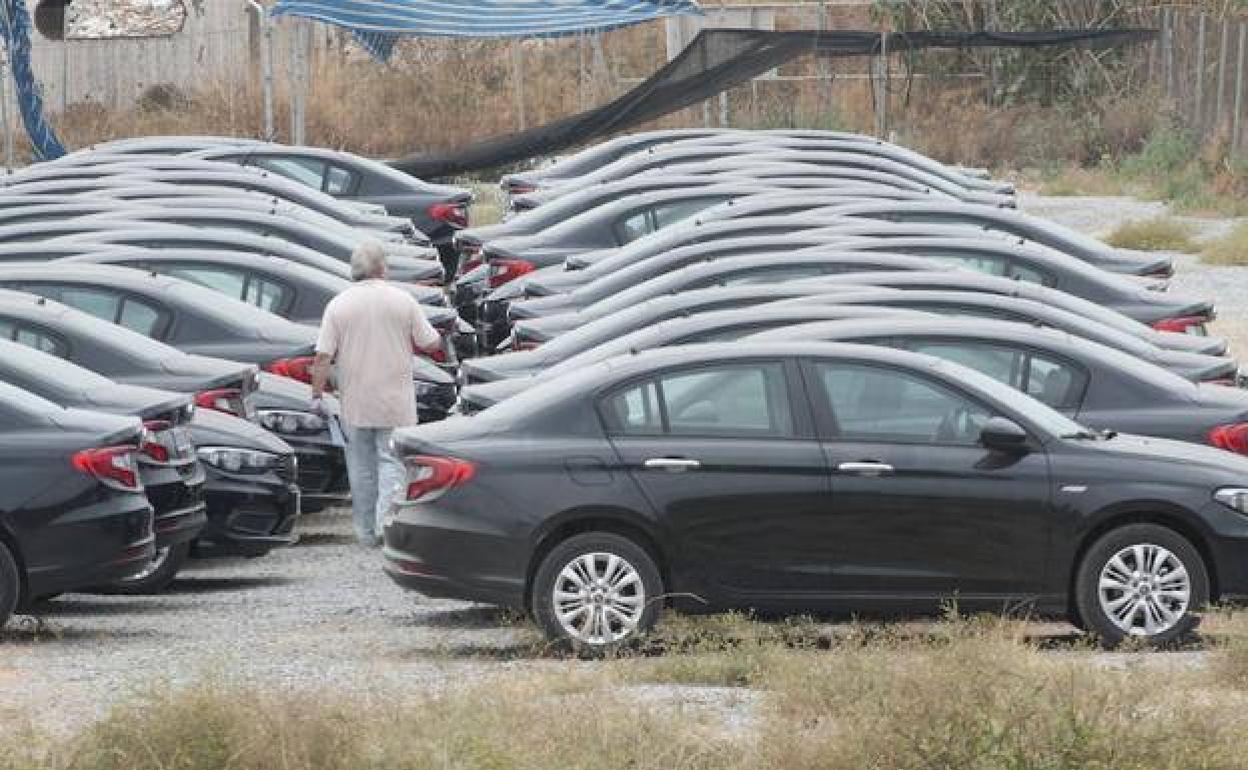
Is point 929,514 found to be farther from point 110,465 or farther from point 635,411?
point 110,465

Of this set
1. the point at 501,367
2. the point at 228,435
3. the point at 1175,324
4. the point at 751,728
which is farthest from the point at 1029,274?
the point at 751,728

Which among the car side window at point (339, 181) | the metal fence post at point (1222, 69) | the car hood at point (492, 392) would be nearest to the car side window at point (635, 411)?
the car hood at point (492, 392)

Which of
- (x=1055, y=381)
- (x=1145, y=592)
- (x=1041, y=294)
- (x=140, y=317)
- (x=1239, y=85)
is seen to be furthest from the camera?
(x=1239, y=85)

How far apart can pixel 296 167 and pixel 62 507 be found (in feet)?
56.2

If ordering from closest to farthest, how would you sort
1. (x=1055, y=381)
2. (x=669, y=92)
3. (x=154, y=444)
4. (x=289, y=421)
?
(x=154, y=444) < (x=1055, y=381) < (x=289, y=421) < (x=669, y=92)

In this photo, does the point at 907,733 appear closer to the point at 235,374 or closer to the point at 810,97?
the point at 235,374

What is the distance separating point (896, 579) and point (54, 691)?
3709 millimetres

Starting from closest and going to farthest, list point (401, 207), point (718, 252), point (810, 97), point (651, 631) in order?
1. point (651, 631)
2. point (718, 252)
3. point (401, 207)
4. point (810, 97)

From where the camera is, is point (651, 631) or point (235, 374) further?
point (235, 374)

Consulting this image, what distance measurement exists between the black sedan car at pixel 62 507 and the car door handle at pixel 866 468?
330 cm

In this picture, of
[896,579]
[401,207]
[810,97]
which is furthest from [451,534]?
[810,97]

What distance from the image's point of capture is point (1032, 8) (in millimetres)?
48219

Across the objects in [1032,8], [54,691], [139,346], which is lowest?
[54,691]

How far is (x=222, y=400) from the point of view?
57.1 ft
